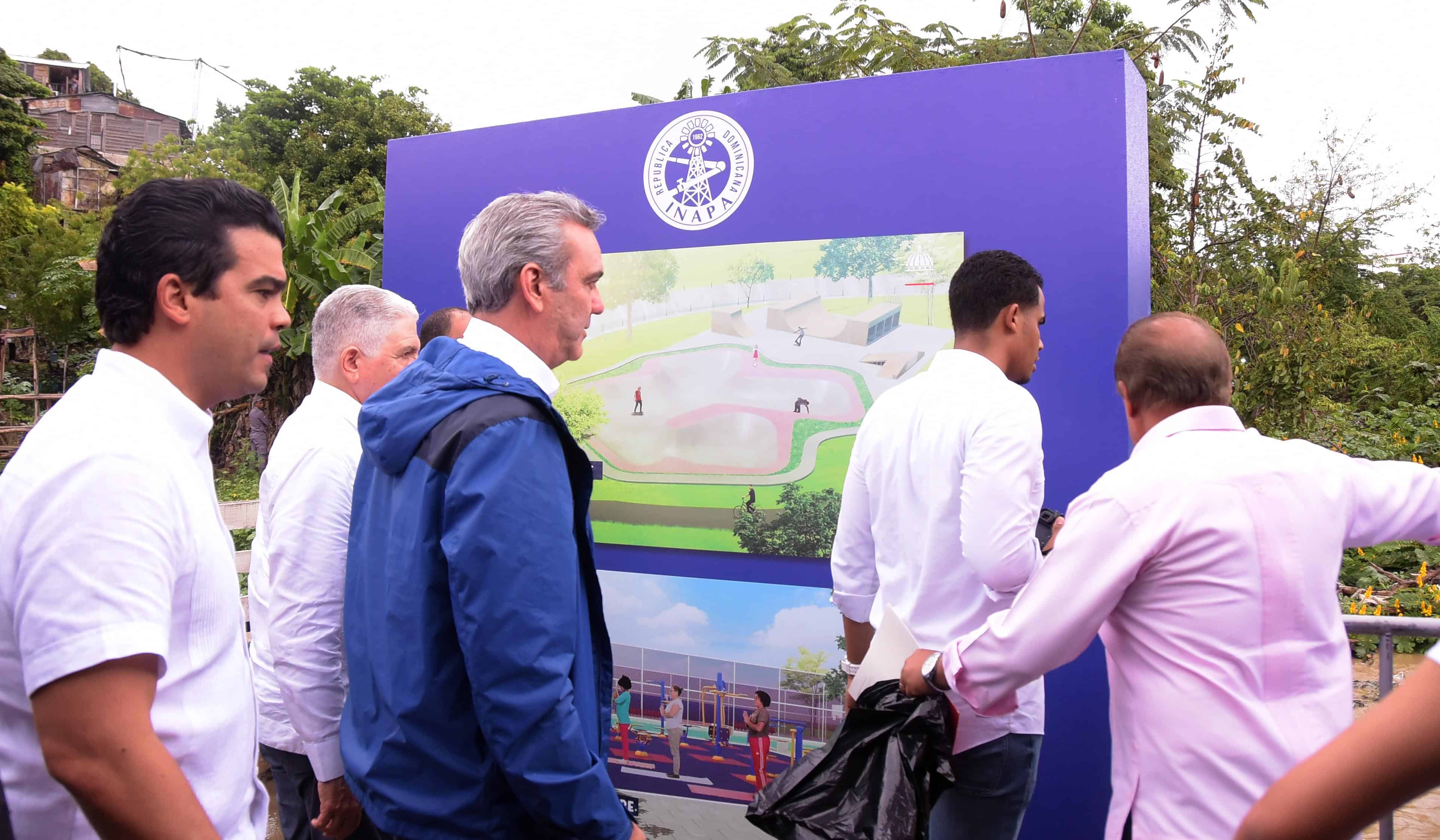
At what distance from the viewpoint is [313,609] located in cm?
199

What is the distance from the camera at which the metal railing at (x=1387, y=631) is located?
7.31 feet

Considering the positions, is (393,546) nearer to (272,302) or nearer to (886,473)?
(272,302)

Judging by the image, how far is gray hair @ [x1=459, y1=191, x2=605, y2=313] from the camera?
1644 mm

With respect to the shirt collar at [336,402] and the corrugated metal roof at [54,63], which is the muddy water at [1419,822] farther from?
the corrugated metal roof at [54,63]

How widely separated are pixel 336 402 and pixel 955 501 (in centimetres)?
158

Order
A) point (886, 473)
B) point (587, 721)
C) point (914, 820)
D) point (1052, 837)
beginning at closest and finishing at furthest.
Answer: point (587, 721) → point (914, 820) → point (886, 473) → point (1052, 837)

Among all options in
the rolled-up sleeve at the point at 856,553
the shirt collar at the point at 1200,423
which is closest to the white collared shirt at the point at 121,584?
the shirt collar at the point at 1200,423

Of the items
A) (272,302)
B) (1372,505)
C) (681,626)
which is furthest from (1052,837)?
(272,302)

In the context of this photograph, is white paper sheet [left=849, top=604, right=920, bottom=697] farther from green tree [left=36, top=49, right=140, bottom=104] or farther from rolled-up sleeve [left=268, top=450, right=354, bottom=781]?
green tree [left=36, top=49, right=140, bottom=104]

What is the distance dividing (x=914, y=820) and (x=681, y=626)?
2.11 metres

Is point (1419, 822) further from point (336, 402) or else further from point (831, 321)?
point (336, 402)

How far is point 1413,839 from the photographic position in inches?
157

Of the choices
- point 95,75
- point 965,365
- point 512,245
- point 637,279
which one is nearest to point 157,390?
point 512,245

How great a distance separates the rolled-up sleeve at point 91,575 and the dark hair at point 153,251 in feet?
0.88
